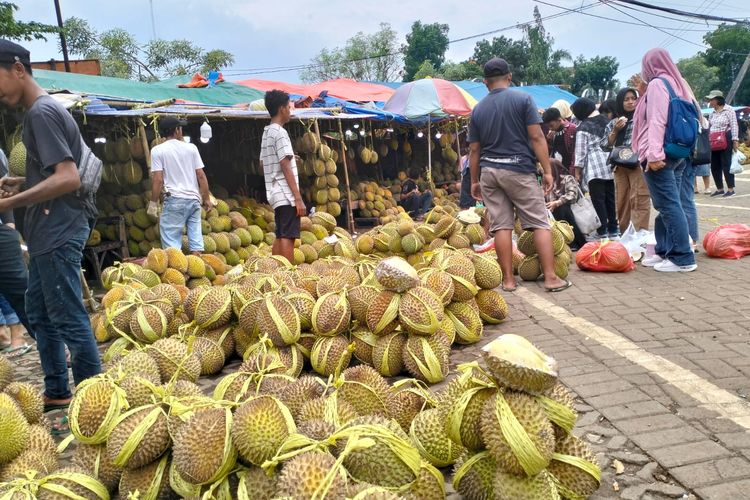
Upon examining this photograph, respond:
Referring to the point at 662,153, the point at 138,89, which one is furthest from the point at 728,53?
the point at 662,153

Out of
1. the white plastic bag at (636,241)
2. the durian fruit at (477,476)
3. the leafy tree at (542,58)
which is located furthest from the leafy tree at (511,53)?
the durian fruit at (477,476)

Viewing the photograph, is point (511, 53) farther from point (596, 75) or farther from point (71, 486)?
point (71, 486)

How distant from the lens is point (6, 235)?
4.17 meters

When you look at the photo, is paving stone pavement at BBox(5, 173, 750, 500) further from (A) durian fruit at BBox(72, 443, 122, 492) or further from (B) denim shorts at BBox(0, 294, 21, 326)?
(A) durian fruit at BBox(72, 443, 122, 492)

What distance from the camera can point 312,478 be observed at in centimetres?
162

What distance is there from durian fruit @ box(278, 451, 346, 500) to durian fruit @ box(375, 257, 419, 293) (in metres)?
1.78

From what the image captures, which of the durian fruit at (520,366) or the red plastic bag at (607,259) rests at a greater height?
the durian fruit at (520,366)

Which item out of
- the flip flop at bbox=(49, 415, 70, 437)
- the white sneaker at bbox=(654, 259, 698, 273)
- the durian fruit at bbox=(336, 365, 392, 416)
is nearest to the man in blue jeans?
the flip flop at bbox=(49, 415, 70, 437)

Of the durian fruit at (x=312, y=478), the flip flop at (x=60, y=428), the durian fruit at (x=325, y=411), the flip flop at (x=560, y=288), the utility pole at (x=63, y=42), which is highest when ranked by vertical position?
the utility pole at (x=63, y=42)

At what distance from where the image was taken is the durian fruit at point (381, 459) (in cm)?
180

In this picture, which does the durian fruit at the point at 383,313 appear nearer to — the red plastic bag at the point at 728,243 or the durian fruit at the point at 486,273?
the durian fruit at the point at 486,273

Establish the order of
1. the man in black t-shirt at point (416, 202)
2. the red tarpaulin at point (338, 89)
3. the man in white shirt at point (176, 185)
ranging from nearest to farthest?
the man in white shirt at point (176, 185) < the man in black t-shirt at point (416, 202) < the red tarpaulin at point (338, 89)

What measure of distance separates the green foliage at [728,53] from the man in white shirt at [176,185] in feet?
181

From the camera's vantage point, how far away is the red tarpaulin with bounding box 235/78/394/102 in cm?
1504
